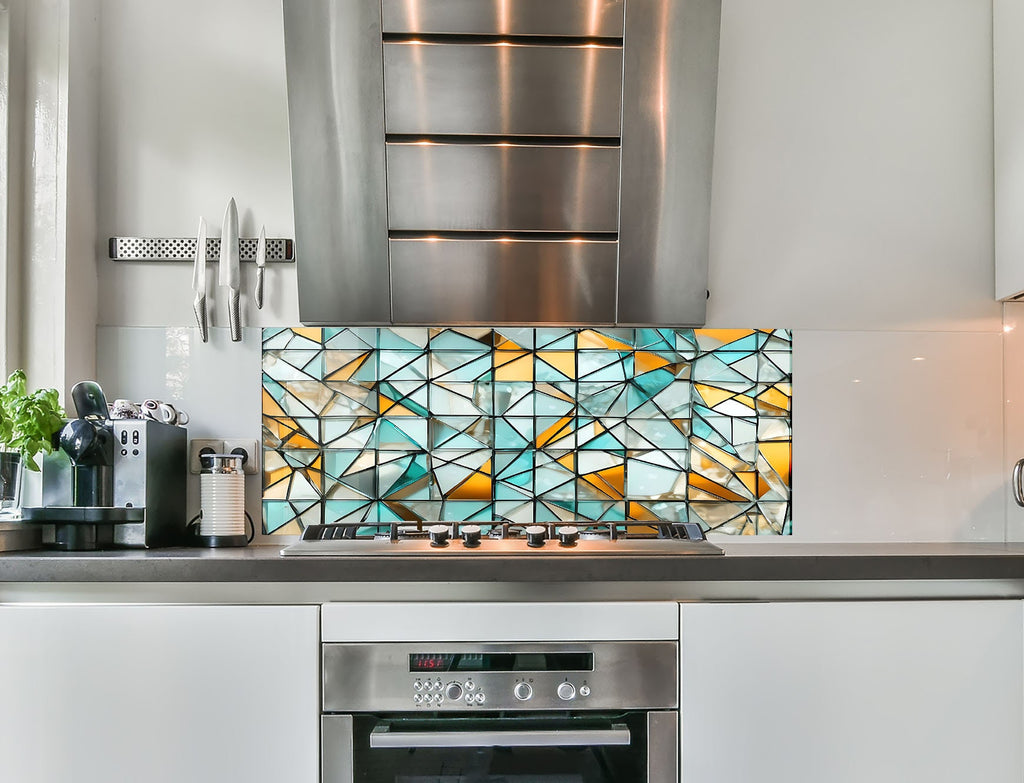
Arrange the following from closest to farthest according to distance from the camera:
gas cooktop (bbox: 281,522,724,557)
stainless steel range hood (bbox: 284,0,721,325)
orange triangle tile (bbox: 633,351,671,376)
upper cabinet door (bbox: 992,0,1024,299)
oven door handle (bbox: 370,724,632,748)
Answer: oven door handle (bbox: 370,724,632,748)
gas cooktop (bbox: 281,522,724,557)
stainless steel range hood (bbox: 284,0,721,325)
upper cabinet door (bbox: 992,0,1024,299)
orange triangle tile (bbox: 633,351,671,376)

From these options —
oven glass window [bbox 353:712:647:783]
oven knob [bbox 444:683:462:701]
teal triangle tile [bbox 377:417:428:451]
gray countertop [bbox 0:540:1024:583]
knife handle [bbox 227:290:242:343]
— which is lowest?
oven glass window [bbox 353:712:647:783]

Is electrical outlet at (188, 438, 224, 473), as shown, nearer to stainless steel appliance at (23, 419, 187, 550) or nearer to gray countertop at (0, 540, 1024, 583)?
stainless steel appliance at (23, 419, 187, 550)

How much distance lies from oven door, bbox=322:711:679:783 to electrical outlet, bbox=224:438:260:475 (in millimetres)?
732

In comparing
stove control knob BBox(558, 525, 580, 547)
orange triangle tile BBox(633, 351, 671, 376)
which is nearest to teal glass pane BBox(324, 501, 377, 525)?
stove control knob BBox(558, 525, 580, 547)

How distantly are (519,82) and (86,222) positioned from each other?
42.5 inches

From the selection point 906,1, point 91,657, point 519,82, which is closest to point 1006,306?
point 906,1

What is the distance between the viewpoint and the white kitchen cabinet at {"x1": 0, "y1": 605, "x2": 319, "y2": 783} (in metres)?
1.45

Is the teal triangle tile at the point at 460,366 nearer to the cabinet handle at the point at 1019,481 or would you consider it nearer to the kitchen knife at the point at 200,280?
the kitchen knife at the point at 200,280

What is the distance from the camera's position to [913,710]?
58.9 inches

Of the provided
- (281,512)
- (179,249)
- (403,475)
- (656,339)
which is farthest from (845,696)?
(179,249)

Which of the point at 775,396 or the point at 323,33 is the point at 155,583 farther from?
the point at 775,396

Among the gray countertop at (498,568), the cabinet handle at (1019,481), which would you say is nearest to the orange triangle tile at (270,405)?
the gray countertop at (498,568)

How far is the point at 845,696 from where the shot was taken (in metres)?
1.49

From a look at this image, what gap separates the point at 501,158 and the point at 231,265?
697 mm
